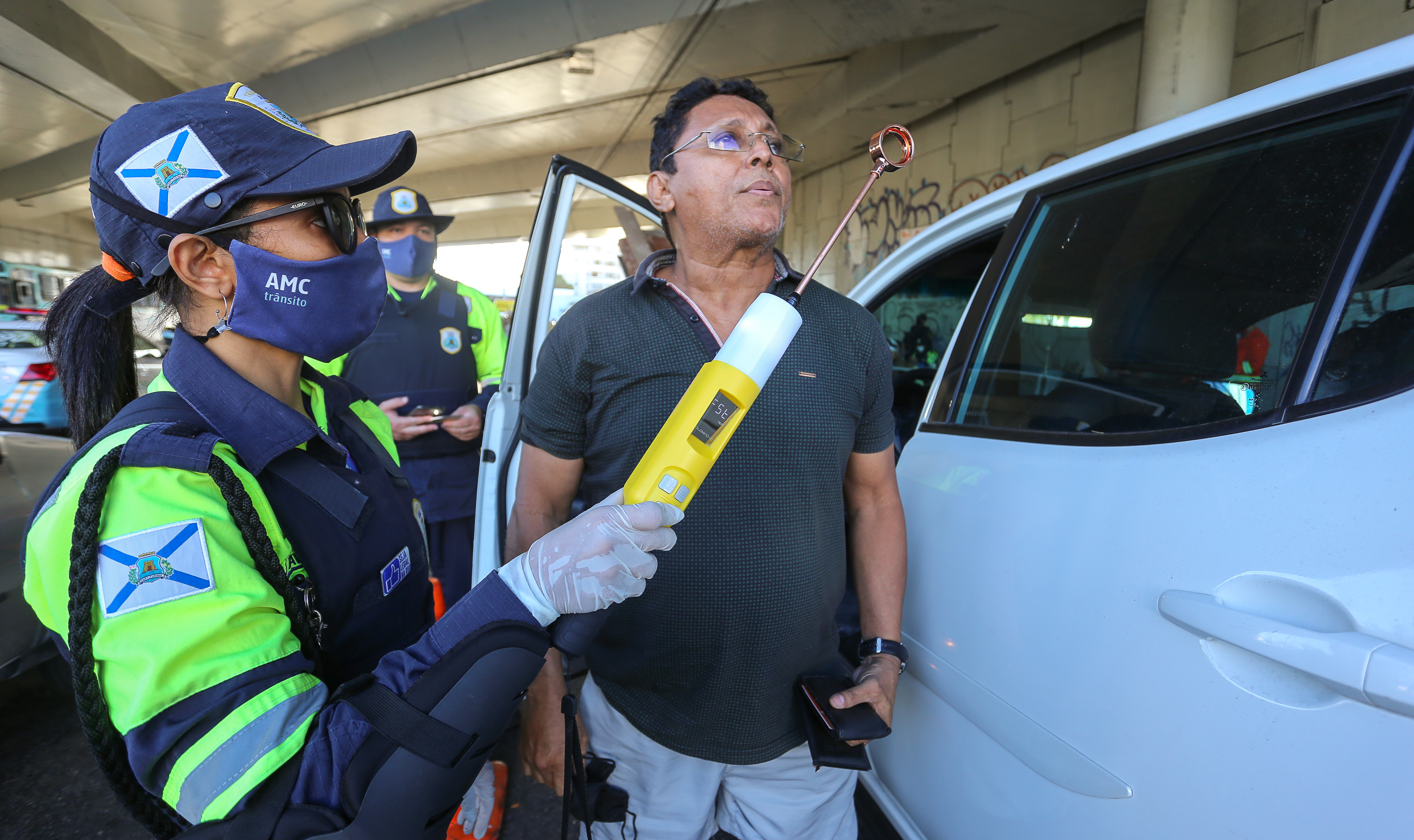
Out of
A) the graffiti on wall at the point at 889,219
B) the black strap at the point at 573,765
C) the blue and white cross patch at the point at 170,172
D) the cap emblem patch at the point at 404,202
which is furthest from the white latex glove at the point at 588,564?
the graffiti on wall at the point at 889,219

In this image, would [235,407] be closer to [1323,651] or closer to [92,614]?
[92,614]

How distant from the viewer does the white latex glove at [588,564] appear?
0.87 m

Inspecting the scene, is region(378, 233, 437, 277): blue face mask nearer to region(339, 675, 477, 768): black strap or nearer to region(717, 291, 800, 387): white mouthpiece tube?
region(717, 291, 800, 387): white mouthpiece tube

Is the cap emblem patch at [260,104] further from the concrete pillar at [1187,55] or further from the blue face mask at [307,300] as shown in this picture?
the concrete pillar at [1187,55]

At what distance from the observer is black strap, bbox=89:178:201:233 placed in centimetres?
87

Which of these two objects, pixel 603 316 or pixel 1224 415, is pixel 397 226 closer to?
pixel 603 316

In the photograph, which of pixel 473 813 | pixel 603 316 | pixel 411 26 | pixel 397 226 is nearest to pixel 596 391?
pixel 603 316

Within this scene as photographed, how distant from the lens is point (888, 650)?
1386 millimetres

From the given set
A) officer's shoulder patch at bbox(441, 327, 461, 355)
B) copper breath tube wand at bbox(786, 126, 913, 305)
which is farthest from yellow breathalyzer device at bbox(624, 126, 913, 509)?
officer's shoulder patch at bbox(441, 327, 461, 355)

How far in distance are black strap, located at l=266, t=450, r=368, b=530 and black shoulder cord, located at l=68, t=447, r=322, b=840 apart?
114 millimetres

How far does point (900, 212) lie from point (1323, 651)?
8251 millimetres

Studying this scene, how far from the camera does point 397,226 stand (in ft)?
10.4

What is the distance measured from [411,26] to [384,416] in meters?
8.01

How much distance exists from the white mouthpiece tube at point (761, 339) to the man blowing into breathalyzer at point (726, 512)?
284 mm
